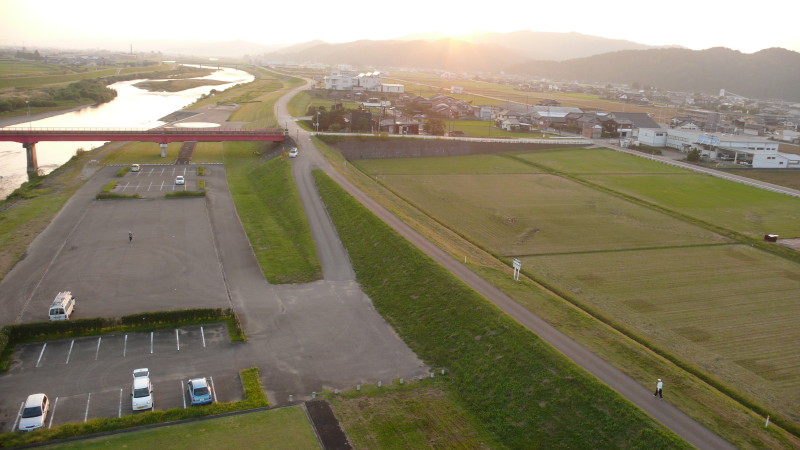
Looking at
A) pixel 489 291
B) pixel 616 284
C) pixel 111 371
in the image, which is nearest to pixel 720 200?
pixel 616 284

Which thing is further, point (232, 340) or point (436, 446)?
point (232, 340)

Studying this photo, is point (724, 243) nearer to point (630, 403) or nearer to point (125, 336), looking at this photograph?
point (630, 403)

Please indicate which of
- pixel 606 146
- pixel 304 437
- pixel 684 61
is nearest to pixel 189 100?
pixel 606 146

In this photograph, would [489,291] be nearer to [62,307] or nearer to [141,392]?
[141,392]

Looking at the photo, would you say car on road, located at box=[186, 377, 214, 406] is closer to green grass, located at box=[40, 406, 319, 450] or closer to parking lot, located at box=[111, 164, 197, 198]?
green grass, located at box=[40, 406, 319, 450]

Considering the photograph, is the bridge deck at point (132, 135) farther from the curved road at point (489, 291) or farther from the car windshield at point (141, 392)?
the car windshield at point (141, 392)

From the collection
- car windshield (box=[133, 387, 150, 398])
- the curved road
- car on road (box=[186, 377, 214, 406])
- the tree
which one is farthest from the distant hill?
car windshield (box=[133, 387, 150, 398])

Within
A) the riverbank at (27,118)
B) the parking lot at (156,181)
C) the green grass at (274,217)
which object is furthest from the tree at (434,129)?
the riverbank at (27,118)
